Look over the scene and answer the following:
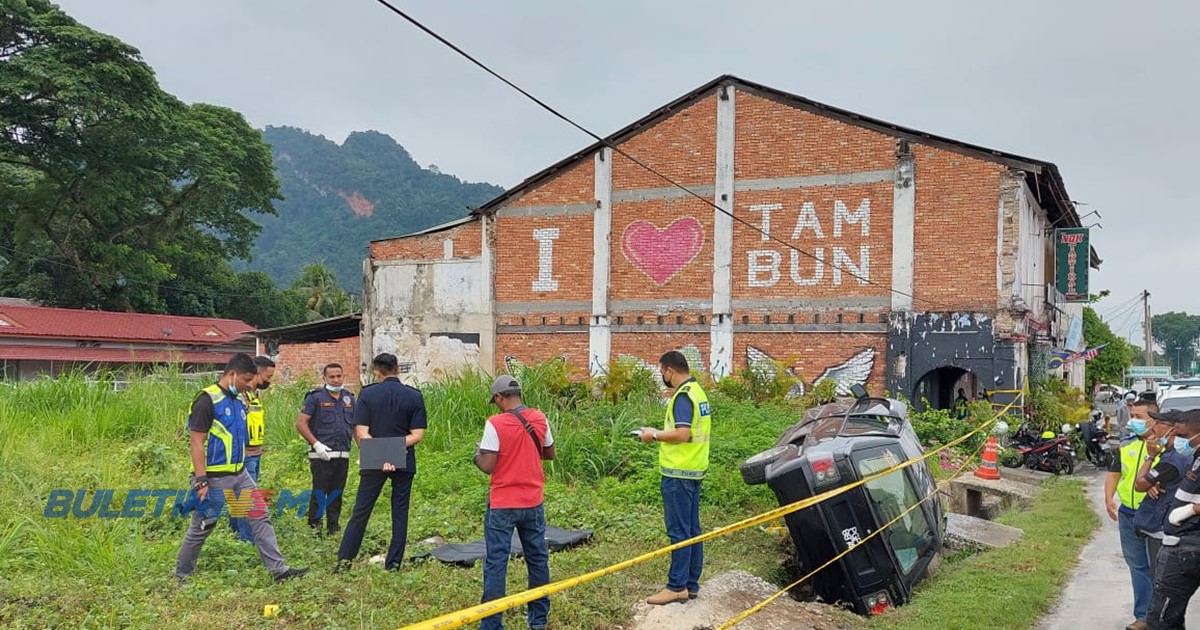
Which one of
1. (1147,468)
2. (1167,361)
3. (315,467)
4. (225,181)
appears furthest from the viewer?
(1167,361)

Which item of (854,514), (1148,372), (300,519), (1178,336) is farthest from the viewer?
(1178,336)

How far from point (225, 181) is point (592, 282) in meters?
21.4

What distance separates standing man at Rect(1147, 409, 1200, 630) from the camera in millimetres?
5086

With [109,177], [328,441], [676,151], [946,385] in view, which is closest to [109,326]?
[109,177]

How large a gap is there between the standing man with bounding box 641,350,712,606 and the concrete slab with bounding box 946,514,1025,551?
4.61 metres

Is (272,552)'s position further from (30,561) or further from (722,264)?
(722,264)

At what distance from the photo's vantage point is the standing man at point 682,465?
224 inches

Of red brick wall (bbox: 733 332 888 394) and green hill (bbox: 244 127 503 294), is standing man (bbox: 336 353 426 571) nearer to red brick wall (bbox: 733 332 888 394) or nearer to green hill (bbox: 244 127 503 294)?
red brick wall (bbox: 733 332 888 394)

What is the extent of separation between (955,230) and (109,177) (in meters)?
30.0

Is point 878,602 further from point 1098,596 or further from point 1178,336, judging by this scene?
point 1178,336

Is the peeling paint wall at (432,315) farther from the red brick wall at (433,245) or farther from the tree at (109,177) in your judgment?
the tree at (109,177)

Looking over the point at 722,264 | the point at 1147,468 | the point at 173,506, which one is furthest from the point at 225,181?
the point at 1147,468

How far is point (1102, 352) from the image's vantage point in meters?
39.6

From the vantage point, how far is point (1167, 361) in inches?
4523
